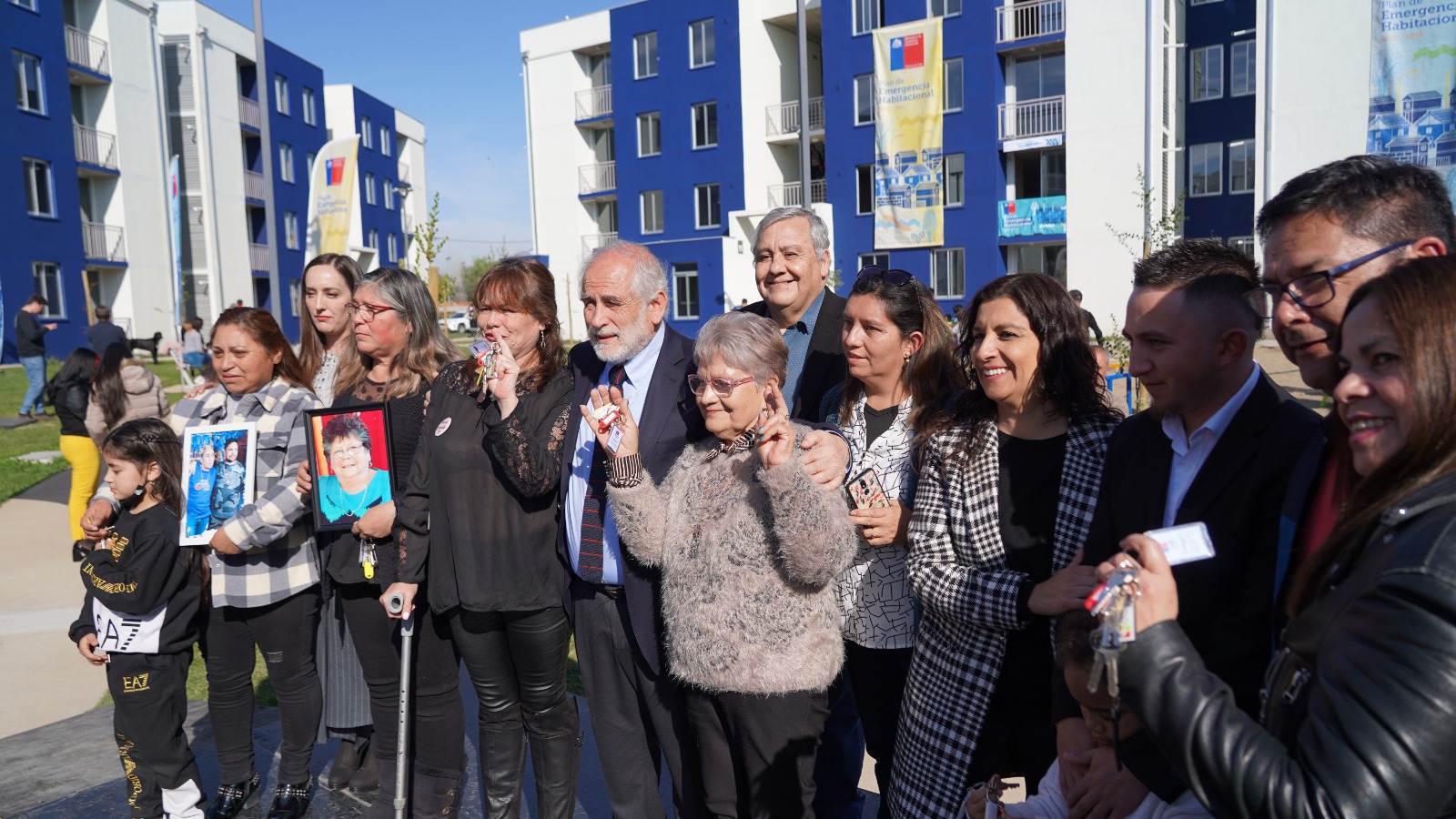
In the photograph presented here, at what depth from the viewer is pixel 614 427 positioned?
2906mm

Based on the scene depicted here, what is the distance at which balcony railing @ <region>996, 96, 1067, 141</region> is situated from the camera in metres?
25.7

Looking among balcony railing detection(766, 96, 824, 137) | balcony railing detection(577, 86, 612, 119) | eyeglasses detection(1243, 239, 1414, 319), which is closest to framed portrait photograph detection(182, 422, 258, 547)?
eyeglasses detection(1243, 239, 1414, 319)

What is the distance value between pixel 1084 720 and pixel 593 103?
119 ft

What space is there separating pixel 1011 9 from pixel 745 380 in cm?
2669

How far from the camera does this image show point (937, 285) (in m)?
28.2

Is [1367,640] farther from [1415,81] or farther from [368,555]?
[1415,81]

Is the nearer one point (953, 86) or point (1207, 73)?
point (953, 86)

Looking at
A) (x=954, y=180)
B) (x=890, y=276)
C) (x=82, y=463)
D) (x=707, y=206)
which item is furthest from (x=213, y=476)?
(x=707, y=206)

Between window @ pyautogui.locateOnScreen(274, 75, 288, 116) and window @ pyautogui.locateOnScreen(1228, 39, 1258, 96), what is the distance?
35.8 meters

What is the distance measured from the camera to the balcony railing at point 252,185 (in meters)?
36.5

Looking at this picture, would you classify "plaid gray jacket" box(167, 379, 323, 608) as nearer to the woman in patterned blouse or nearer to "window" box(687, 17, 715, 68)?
the woman in patterned blouse

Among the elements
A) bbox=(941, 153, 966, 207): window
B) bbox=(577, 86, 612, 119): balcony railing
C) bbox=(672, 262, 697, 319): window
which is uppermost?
bbox=(577, 86, 612, 119): balcony railing

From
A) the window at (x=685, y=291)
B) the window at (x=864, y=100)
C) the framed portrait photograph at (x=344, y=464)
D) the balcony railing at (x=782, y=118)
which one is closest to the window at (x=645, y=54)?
the balcony railing at (x=782, y=118)

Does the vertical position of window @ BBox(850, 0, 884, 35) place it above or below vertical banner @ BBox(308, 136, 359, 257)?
above
